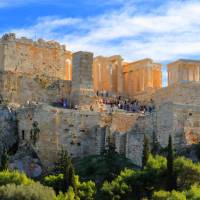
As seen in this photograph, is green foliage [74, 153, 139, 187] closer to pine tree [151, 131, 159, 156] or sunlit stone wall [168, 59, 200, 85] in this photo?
pine tree [151, 131, 159, 156]

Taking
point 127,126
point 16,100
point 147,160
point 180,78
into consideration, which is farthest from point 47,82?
point 147,160

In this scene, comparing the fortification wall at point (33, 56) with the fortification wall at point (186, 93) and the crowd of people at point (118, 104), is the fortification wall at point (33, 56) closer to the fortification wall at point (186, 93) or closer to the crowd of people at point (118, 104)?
the crowd of people at point (118, 104)

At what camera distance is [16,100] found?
5238 cm

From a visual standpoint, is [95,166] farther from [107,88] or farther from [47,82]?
[107,88]

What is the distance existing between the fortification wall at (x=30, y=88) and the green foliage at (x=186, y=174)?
14891 millimetres

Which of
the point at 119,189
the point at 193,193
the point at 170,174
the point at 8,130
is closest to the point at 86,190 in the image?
the point at 119,189

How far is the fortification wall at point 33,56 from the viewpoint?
5456cm

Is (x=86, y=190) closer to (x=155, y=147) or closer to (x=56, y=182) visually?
(x=56, y=182)

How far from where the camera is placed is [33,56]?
182 ft

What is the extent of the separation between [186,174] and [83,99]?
47.3 ft

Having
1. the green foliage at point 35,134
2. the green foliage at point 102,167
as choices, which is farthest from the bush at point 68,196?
the green foliage at point 35,134

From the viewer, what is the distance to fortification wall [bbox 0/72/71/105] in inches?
2053

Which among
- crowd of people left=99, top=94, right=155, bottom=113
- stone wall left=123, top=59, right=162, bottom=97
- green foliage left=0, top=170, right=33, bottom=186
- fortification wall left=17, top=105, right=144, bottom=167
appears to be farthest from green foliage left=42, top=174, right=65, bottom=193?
stone wall left=123, top=59, right=162, bottom=97

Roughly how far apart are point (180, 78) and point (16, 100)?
1219cm
